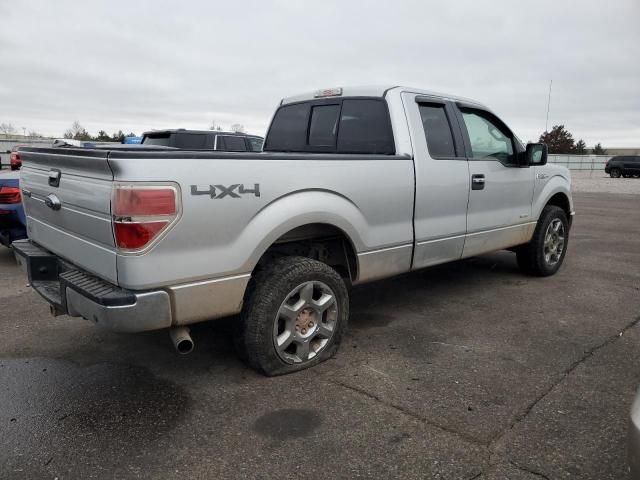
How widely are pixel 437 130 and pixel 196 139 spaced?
704 centimetres

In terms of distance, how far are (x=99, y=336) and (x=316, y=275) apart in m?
1.96

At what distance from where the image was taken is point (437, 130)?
425 cm

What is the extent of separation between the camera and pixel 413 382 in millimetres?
3193

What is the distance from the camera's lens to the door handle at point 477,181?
14.5 feet

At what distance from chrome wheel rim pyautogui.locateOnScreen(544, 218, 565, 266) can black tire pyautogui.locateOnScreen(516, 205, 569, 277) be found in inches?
1.5

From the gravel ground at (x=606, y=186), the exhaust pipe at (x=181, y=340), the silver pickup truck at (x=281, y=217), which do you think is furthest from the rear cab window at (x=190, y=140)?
the gravel ground at (x=606, y=186)

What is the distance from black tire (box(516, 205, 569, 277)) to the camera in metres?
5.61

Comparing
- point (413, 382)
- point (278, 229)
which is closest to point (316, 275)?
point (278, 229)

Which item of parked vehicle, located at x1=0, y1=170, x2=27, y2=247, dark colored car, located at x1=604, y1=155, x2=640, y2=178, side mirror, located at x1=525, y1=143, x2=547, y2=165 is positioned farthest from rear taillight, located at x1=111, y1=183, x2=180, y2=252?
dark colored car, located at x1=604, y1=155, x2=640, y2=178

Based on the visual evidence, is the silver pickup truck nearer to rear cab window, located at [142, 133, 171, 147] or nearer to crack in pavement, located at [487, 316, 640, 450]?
crack in pavement, located at [487, 316, 640, 450]

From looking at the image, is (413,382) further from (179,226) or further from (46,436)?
(46,436)

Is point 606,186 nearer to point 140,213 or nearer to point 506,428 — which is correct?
point 506,428

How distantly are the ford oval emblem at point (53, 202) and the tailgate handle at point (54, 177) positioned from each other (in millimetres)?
75

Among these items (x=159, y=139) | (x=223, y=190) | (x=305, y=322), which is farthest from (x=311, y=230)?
(x=159, y=139)
